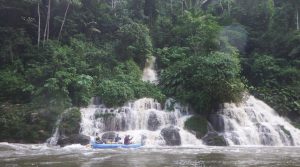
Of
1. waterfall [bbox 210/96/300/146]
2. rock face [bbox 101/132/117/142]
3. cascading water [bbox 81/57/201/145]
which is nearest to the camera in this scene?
rock face [bbox 101/132/117/142]

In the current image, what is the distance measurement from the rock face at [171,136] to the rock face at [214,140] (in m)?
1.52

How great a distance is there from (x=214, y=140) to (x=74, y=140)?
741 cm

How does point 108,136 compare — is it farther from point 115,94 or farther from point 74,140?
point 115,94

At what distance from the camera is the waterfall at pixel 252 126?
21047mm

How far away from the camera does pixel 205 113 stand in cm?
2348

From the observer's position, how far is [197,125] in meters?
22.2

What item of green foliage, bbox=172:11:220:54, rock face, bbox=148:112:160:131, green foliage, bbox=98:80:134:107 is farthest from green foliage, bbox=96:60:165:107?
green foliage, bbox=172:11:220:54

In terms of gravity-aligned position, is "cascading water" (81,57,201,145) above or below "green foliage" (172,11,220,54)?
below

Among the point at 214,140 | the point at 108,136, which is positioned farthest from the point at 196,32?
the point at 108,136

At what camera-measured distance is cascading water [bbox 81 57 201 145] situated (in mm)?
20828

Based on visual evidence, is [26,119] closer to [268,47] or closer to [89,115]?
[89,115]

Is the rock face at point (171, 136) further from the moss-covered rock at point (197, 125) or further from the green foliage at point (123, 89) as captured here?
the green foliage at point (123, 89)

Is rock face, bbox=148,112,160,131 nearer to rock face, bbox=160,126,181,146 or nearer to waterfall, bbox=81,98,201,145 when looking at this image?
waterfall, bbox=81,98,201,145

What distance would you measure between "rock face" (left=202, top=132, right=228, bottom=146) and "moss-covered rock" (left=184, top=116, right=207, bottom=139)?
0.60 metres
